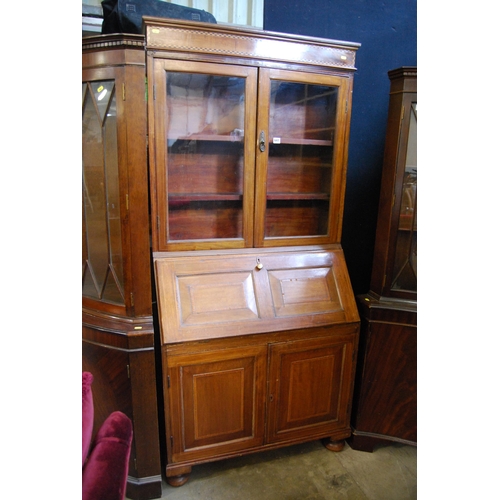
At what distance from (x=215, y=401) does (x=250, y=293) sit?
48cm

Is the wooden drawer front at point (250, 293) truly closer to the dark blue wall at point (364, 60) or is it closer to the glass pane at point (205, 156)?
the glass pane at point (205, 156)

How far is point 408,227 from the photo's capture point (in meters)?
1.67

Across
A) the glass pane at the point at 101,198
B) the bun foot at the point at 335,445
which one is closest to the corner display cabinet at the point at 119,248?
the glass pane at the point at 101,198

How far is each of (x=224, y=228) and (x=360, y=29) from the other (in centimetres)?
135

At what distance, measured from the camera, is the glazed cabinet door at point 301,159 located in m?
1.61

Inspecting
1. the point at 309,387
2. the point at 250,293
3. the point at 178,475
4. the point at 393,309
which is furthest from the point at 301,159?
the point at 178,475

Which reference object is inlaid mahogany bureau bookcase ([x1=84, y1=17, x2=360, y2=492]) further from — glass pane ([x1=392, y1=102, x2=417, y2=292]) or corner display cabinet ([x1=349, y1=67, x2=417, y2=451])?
glass pane ([x1=392, y1=102, x2=417, y2=292])

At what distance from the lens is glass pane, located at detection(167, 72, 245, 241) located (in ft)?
5.03

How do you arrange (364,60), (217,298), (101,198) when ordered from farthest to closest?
1. (364,60)
2. (217,298)
3. (101,198)

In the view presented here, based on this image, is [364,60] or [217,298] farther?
[364,60]

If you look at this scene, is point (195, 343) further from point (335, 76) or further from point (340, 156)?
point (335, 76)

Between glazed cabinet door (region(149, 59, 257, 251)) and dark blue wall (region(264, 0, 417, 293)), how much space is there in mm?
676

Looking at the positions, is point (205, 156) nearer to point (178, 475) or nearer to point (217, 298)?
point (217, 298)
